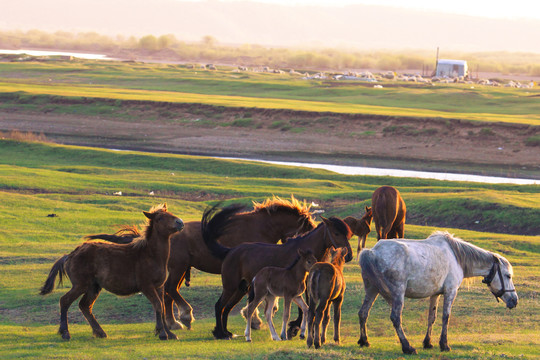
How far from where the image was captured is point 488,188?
3922 centimetres

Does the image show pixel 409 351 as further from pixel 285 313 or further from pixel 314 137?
pixel 314 137

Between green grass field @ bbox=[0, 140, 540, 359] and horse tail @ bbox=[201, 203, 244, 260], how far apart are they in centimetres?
147

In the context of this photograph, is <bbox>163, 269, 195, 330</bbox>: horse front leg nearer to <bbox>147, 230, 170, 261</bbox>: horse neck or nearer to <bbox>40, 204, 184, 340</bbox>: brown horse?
<bbox>40, 204, 184, 340</bbox>: brown horse

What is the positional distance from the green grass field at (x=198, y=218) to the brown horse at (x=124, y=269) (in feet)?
1.82

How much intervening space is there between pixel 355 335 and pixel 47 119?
5565 cm

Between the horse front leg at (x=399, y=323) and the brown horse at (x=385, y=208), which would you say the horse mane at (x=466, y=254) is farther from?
the brown horse at (x=385, y=208)

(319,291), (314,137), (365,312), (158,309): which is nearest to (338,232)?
(319,291)

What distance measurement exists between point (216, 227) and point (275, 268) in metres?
2.10

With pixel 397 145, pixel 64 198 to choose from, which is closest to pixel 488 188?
pixel 397 145

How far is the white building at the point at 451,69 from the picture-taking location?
146 m

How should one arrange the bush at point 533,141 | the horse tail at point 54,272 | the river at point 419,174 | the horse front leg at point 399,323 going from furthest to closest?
the bush at point 533,141
the river at point 419,174
the horse tail at point 54,272
the horse front leg at point 399,323

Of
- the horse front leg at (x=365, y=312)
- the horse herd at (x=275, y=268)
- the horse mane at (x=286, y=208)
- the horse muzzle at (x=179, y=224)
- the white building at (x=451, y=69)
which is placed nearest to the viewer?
the horse herd at (x=275, y=268)

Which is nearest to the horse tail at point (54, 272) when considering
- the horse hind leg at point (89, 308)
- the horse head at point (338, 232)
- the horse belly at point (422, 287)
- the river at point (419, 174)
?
the horse hind leg at point (89, 308)

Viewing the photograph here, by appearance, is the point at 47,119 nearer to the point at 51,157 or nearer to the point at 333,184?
the point at 51,157
